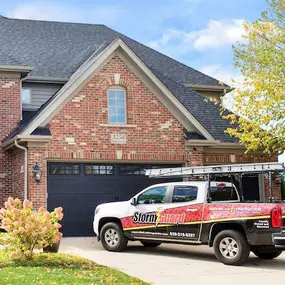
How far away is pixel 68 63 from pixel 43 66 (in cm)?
109

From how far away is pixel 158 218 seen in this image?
14.7 meters

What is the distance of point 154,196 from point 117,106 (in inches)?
241

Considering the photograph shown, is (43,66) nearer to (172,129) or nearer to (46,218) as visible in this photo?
(172,129)

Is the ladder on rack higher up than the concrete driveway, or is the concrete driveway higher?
the ladder on rack

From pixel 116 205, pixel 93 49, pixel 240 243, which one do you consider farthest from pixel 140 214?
pixel 93 49

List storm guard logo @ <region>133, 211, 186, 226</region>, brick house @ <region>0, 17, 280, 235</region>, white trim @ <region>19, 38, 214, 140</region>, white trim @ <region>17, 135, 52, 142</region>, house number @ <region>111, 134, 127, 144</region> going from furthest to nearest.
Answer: house number @ <region>111, 134, 127, 144</region> → brick house @ <region>0, 17, 280, 235</region> → white trim @ <region>19, 38, 214, 140</region> → white trim @ <region>17, 135, 52, 142</region> → storm guard logo @ <region>133, 211, 186, 226</region>

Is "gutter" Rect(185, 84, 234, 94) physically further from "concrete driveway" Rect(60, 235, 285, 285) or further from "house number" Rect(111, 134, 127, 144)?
"concrete driveway" Rect(60, 235, 285, 285)

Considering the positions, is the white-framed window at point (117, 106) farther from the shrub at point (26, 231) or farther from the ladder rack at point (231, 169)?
the shrub at point (26, 231)

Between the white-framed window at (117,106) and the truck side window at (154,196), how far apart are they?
217 inches

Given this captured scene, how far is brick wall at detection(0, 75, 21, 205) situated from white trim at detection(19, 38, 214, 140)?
2039 mm

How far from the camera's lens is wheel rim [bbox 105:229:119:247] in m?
15.5

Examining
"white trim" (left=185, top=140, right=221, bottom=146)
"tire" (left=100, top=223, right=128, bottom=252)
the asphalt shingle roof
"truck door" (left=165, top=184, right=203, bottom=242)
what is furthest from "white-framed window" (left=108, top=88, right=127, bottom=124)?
"truck door" (left=165, top=184, right=203, bottom=242)

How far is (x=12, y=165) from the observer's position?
20453mm

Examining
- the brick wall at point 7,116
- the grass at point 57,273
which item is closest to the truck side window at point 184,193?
the grass at point 57,273
